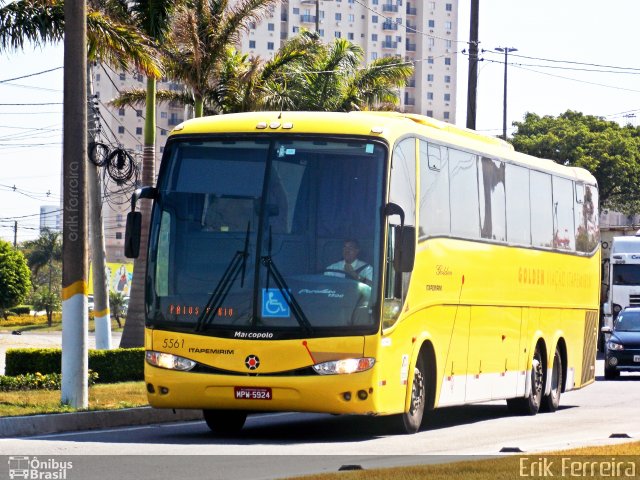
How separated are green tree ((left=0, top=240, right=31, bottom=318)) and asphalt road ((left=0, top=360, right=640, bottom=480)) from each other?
237 feet

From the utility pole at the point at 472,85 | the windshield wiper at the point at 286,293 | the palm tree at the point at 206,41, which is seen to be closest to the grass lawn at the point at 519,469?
the windshield wiper at the point at 286,293

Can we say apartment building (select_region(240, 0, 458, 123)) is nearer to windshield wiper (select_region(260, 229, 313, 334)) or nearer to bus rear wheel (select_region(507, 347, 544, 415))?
bus rear wheel (select_region(507, 347, 544, 415))

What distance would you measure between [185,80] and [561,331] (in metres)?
16.9

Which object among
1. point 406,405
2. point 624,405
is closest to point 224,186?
point 406,405

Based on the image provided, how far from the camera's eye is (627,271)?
45312mm

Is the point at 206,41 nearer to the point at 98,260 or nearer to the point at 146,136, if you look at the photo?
the point at 146,136

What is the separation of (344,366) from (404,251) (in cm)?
150

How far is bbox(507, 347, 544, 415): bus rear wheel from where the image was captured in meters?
22.1

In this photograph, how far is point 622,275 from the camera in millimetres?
45281

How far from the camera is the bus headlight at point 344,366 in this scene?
15.6 metres

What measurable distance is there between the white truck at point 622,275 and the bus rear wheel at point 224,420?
29.0 m

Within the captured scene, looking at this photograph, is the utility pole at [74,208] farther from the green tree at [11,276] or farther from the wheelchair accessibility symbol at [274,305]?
the green tree at [11,276]

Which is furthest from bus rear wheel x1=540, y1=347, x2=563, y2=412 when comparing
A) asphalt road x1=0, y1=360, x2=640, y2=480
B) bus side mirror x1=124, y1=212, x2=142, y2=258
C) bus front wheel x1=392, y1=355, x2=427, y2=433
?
bus side mirror x1=124, y1=212, x2=142, y2=258

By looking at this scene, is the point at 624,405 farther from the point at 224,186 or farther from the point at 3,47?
the point at 3,47
